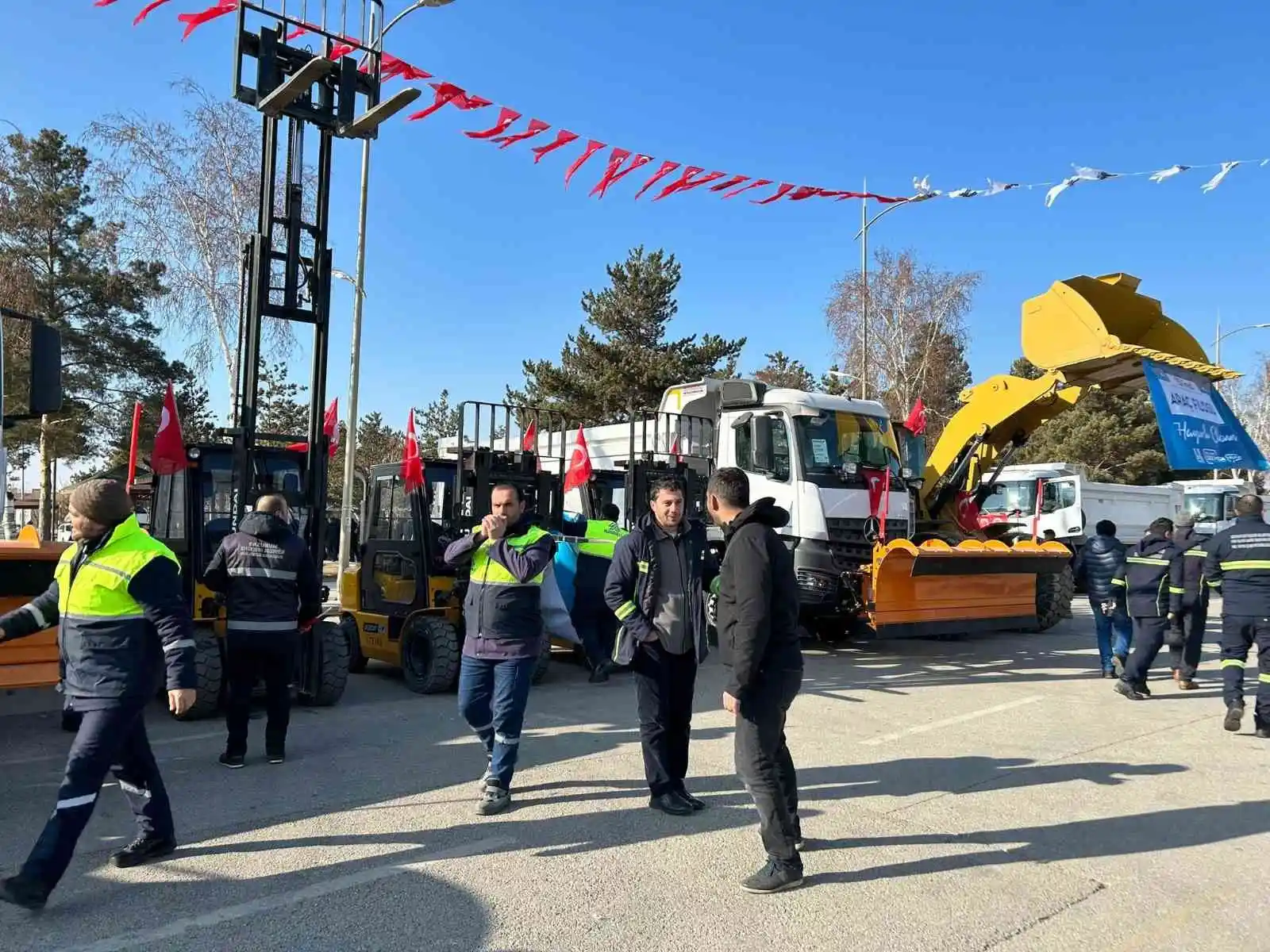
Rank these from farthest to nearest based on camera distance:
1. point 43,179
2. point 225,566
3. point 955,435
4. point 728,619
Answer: point 43,179
point 955,435
point 225,566
point 728,619

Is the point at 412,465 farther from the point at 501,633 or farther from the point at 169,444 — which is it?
the point at 501,633

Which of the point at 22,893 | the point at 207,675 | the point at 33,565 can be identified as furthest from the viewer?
the point at 207,675

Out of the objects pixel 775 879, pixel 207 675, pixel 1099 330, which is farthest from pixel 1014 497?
pixel 775 879

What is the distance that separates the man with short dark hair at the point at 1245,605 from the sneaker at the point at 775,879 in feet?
16.1

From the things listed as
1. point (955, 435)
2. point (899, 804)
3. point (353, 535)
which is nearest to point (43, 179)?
point (353, 535)

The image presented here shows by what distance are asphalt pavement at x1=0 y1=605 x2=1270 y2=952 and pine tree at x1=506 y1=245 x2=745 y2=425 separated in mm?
24087

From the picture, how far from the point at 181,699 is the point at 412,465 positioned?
15.0 feet

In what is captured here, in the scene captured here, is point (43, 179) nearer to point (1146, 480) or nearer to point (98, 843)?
point (98, 843)

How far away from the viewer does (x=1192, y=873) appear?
4.18 meters

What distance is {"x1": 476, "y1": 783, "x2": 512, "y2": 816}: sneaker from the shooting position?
4.82 m

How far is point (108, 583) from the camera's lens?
3.85m

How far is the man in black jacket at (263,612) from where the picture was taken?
224 inches

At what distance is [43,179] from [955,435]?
27.0 m

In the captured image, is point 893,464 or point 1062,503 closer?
point 893,464
